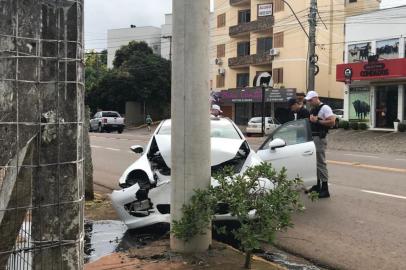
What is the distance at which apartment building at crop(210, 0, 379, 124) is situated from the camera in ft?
153

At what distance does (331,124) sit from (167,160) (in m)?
3.86

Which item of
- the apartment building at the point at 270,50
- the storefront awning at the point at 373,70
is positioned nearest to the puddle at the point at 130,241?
the storefront awning at the point at 373,70

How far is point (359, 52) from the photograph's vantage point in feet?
115

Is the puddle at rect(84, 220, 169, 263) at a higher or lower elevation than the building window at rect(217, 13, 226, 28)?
lower

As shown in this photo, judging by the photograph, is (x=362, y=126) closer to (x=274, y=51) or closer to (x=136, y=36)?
(x=274, y=51)

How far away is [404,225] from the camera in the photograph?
7.36 meters

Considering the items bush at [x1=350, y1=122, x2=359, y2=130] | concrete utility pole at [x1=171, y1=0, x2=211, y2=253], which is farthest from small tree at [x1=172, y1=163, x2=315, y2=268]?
bush at [x1=350, y1=122, x2=359, y2=130]

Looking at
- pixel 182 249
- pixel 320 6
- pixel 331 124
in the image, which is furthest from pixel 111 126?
→ pixel 182 249

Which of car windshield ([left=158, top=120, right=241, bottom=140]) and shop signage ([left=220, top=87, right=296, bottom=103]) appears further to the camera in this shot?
shop signage ([left=220, top=87, right=296, bottom=103])

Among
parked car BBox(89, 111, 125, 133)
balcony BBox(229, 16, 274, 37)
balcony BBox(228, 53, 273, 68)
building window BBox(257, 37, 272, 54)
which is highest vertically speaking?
balcony BBox(229, 16, 274, 37)

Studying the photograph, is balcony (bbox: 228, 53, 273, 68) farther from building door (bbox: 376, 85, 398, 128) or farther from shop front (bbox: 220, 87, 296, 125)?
building door (bbox: 376, 85, 398, 128)

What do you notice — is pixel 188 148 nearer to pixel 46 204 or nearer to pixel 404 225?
pixel 46 204

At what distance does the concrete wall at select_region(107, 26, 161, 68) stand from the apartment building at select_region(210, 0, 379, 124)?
1740 cm

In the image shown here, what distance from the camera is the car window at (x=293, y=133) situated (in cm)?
876
